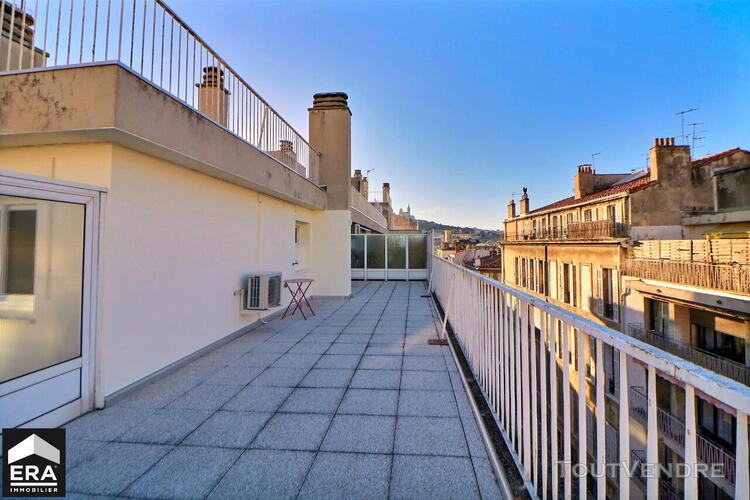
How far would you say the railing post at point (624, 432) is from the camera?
103 centimetres

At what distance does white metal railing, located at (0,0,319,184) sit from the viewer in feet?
9.09

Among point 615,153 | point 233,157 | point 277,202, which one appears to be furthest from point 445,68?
point 615,153

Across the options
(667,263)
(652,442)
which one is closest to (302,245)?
(652,442)

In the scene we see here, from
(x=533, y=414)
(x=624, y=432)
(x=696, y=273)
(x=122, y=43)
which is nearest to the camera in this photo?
(x=624, y=432)

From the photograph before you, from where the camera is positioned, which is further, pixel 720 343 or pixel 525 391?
pixel 720 343

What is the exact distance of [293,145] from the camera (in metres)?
6.75

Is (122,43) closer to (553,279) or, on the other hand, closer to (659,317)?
(659,317)

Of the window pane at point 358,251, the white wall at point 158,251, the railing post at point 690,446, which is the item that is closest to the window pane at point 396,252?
the window pane at point 358,251

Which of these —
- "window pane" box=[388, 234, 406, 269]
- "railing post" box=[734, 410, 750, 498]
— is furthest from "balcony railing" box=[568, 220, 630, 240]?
"railing post" box=[734, 410, 750, 498]

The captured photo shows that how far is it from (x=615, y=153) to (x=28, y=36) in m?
25.8

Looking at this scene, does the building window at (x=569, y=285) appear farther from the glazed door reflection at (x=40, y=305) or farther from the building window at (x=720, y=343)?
the glazed door reflection at (x=40, y=305)

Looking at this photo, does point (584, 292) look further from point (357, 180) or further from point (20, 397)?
point (20, 397)

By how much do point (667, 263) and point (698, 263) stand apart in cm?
95

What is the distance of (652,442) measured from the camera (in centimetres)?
97
